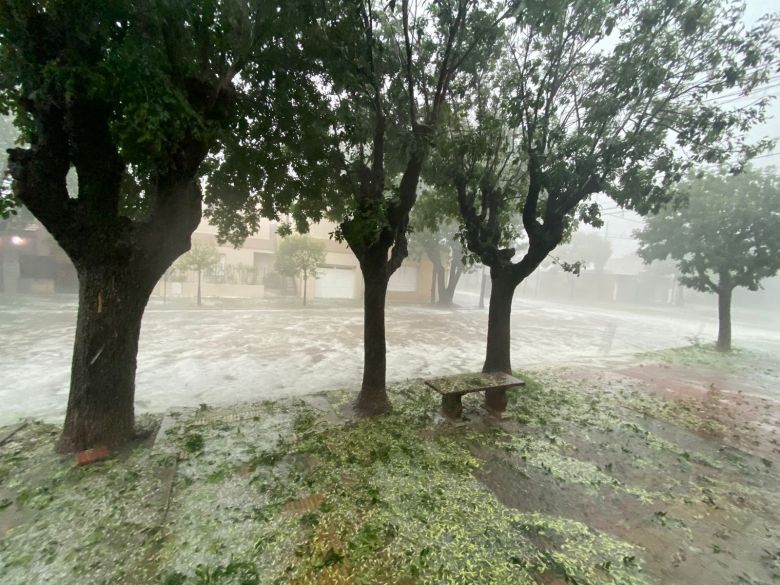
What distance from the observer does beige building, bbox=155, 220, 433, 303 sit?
865 inches

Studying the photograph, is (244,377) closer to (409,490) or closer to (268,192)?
(268,192)

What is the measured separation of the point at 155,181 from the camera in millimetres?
4098

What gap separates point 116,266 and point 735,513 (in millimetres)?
6860

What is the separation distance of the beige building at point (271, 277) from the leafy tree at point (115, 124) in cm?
1897

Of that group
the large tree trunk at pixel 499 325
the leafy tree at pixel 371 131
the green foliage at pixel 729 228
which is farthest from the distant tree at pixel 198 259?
the green foliage at pixel 729 228

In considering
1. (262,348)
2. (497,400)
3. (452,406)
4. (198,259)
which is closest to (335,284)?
(198,259)

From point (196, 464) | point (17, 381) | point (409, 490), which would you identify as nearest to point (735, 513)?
point (409, 490)

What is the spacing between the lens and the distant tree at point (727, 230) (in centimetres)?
1070

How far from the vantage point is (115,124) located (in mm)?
2910

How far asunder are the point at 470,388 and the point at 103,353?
4581mm

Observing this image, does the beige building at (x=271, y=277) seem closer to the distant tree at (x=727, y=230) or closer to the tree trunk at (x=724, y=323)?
the distant tree at (x=727, y=230)

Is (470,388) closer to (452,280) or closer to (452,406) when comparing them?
(452,406)

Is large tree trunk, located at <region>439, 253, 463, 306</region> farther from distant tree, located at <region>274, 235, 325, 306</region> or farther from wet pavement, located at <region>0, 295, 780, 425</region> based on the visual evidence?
distant tree, located at <region>274, 235, 325, 306</region>

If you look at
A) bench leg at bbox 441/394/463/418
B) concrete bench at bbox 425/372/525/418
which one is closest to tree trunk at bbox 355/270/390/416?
concrete bench at bbox 425/372/525/418
